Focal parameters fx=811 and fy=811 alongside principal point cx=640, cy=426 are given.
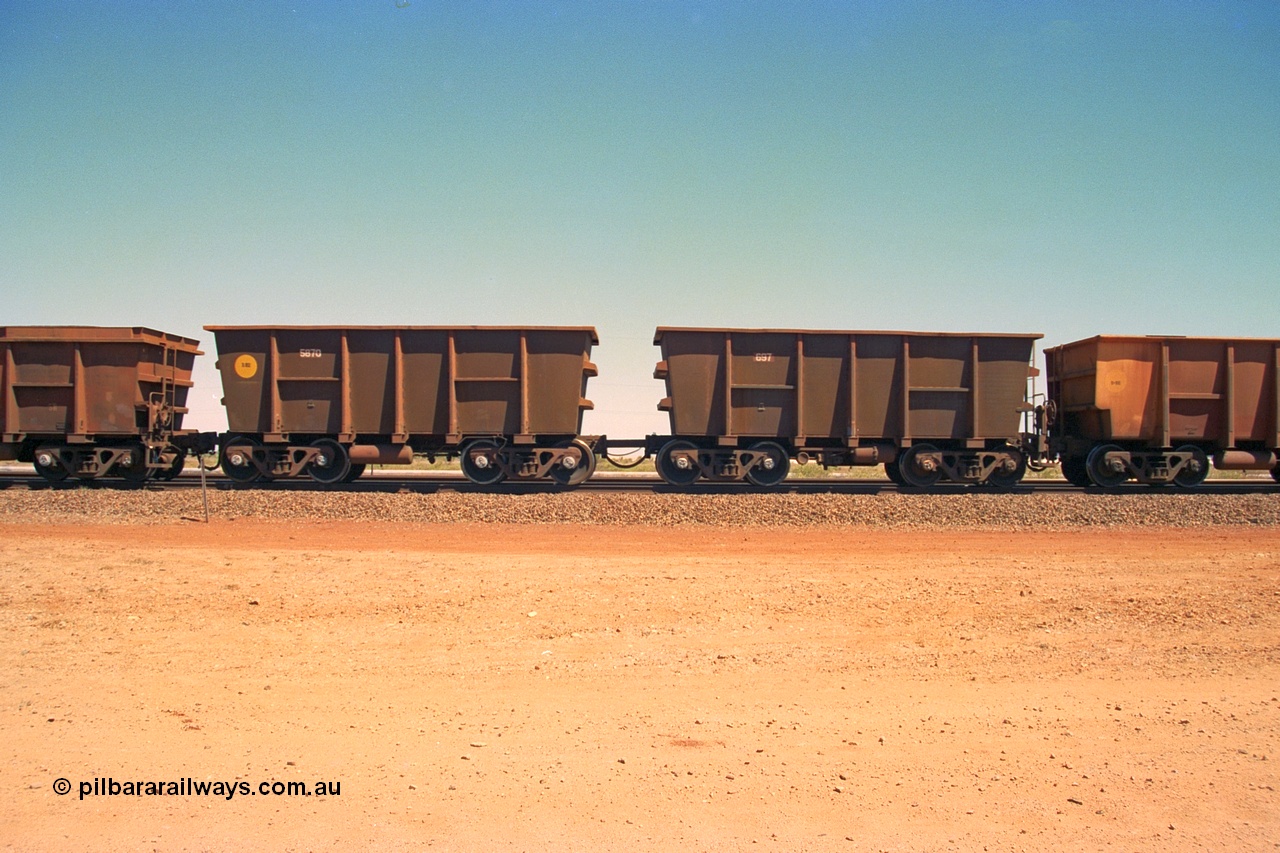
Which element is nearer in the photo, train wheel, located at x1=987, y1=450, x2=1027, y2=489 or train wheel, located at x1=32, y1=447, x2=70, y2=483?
train wheel, located at x1=987, y1=450, x2=1027, y2=489

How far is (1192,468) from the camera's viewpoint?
55.1 ft

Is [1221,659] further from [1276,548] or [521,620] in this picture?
[1276,548]

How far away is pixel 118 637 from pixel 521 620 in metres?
3.06

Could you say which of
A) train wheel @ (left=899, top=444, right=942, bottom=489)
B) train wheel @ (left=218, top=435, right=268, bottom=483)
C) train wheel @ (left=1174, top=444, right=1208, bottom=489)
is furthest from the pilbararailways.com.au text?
train wheel @ (left=1174, top=444, right=1208, bottom=489)

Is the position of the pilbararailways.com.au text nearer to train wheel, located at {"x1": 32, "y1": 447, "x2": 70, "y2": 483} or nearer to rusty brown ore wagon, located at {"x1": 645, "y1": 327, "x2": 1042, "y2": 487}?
rusty brown ore wagon, located at {"x1": 645, "y1": 327, "x2": 1042, "y2": 487}

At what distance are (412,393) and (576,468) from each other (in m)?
3.62

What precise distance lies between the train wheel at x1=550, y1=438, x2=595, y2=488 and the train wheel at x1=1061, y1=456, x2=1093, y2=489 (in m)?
10.3

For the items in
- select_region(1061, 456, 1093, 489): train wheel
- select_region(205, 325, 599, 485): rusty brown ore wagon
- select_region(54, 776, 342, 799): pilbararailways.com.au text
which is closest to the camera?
select_region(54, 776, 342, 799): pilbararailways.com.au text

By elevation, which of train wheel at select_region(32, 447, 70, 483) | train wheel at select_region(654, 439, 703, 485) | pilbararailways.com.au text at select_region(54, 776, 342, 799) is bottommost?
pilbararailways.com.au text at select_region(54, 776, 342, 799)

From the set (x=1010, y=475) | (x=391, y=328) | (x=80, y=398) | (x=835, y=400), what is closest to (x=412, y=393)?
(x=391, y=328)

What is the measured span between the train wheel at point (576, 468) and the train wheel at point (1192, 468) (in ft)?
39.6

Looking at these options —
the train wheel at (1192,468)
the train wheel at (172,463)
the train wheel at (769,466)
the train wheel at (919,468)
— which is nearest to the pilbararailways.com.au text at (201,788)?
the train wheel at (769,466)

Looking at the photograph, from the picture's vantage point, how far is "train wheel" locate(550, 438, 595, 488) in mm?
16281

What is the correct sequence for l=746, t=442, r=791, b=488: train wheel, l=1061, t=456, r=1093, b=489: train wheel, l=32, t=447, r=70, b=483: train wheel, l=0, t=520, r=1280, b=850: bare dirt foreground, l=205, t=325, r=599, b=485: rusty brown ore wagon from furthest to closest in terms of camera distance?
l=1061, t=456, r=1093, b=489: train wheel → l=32, t=447, r=70, b=483: train wheel → l=746, t=442, r=791, b=488: train wheel → l=205, t=325, r=599, b=485: rusty brown ore wagon → l=0, t=520, r=1280, b=850: bare dirt foreground
